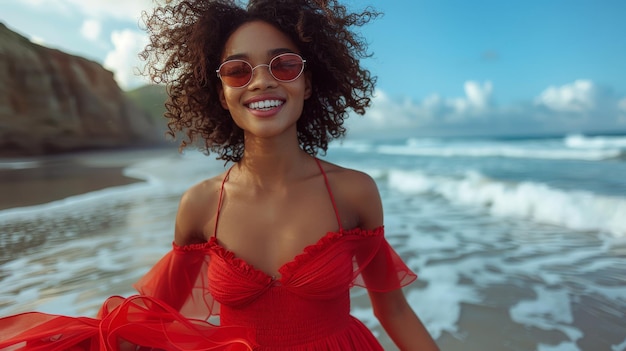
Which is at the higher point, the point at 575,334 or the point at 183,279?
the point at 183,279

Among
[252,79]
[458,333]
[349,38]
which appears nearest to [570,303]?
[458,333]

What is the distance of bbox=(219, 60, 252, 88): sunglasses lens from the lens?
1636mm

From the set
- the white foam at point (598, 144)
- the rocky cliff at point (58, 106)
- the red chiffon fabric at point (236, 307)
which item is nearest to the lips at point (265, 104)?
the red chiffon fabric at point (236, 307)

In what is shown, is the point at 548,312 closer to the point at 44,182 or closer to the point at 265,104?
the point at 265,104

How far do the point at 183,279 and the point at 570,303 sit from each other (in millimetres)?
3603

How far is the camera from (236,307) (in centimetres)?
163

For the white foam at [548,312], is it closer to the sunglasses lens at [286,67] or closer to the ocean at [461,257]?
the ocean at [461,257]

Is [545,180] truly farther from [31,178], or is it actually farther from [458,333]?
[31,178]

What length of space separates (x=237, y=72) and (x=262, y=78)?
0.36ft

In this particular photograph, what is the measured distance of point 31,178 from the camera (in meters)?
11.2

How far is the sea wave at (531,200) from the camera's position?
23.2 ft

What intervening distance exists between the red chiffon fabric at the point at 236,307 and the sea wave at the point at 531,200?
6112 millimetres

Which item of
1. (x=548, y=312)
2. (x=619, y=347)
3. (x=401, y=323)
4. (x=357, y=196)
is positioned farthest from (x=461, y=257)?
(x=357, y=196)

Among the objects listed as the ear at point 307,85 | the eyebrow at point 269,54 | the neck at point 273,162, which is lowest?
the neck at point 273,162
